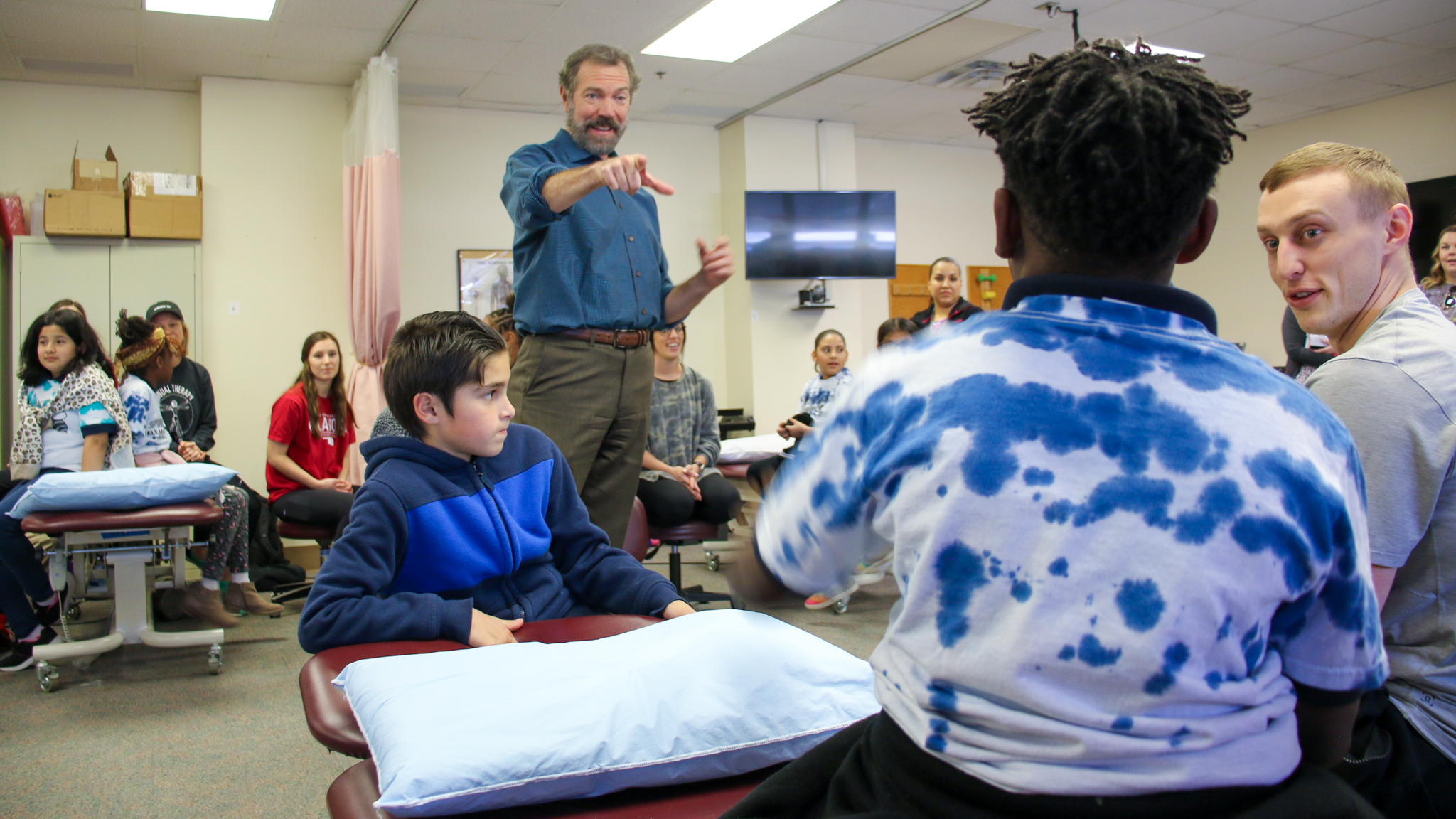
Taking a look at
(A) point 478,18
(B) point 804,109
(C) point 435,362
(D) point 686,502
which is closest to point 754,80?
(B) point 804,109

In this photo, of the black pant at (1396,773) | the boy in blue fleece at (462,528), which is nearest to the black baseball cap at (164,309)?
the boy in blue fleece at (462,528)

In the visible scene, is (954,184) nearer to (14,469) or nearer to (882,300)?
(882,300)

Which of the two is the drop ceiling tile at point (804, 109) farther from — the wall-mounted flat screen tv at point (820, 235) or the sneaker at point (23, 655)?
the sneaker at point (23, 655)

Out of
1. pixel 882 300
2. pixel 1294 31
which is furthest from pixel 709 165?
pixel 1294 31

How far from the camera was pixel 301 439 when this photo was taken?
427 centimetres

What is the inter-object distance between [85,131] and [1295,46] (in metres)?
7.54

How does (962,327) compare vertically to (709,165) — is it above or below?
below

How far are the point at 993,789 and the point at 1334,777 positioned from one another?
25 cm

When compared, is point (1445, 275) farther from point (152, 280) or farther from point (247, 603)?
point (152, 280)

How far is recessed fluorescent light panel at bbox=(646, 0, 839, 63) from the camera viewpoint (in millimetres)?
5109

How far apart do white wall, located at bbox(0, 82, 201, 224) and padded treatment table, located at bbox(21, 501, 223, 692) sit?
3.53m

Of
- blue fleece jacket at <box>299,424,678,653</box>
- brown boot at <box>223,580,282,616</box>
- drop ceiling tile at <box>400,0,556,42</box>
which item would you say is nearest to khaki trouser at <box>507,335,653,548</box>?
blue fleece jacket at <box>299,424,678,653</box>

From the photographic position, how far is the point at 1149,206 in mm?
703

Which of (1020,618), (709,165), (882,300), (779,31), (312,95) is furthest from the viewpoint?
(882,300)
